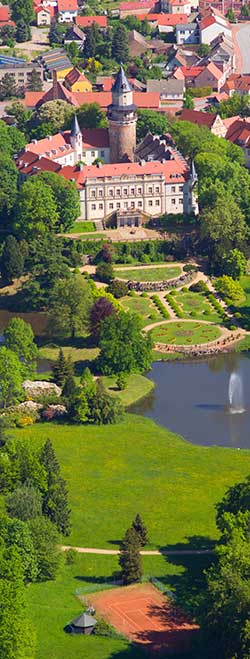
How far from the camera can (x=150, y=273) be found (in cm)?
12975

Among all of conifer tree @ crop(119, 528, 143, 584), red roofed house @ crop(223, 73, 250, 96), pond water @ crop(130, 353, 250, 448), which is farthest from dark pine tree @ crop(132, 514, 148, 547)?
red roofed house @ crop(223, 73, 250, 96)

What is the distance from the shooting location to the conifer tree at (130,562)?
80562 mm

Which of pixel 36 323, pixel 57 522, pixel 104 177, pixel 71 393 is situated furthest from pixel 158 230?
pixel 57 522

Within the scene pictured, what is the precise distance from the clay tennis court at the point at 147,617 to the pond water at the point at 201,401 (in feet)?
70.8

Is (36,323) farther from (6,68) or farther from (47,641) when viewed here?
(6,68)

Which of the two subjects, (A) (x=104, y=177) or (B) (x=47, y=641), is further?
(A) (x=104, y=177)

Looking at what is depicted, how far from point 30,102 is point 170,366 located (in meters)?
60.7

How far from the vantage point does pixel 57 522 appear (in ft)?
283

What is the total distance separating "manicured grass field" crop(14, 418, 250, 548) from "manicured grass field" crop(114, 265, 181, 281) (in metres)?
25.2

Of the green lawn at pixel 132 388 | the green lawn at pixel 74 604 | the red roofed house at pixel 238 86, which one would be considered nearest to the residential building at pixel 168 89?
the red roofed house at pixel 238 86

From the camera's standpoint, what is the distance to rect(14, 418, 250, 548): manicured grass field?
8738cm

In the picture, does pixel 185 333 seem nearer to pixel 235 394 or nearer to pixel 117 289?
pixel 117 289

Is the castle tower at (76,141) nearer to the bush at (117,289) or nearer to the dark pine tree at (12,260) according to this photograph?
the dark pine tree at (12,260)

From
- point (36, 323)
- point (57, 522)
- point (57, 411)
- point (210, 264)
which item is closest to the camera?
point (57, 522)
